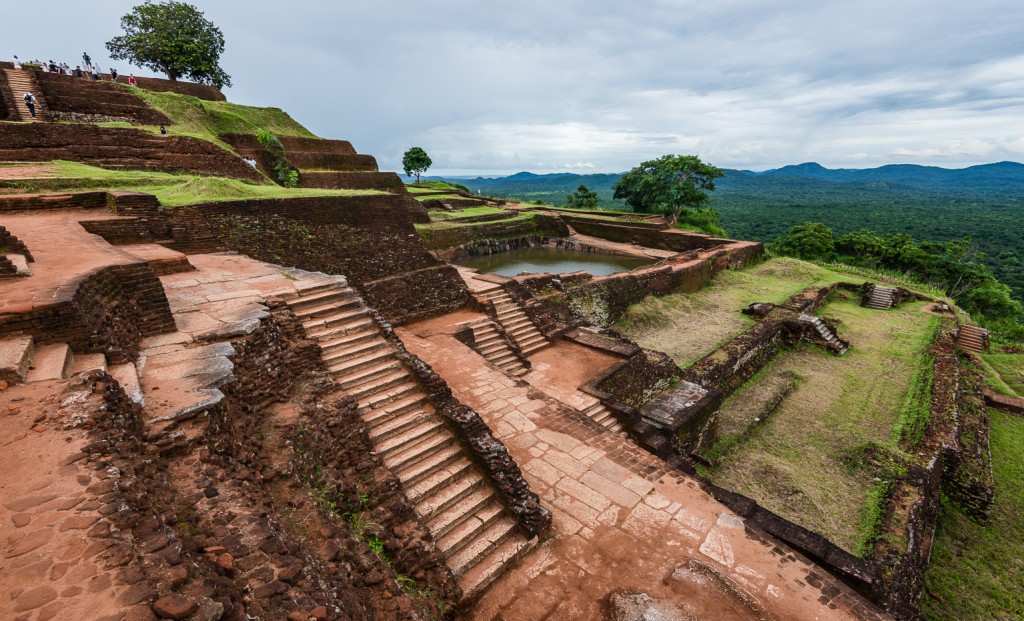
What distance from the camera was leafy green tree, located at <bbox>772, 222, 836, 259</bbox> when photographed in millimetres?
29750

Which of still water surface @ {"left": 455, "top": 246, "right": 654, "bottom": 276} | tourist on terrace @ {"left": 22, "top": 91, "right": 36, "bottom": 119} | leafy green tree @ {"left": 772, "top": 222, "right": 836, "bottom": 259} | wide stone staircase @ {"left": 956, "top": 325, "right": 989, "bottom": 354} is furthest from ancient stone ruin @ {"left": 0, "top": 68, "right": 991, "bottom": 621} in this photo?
leafy green tree @ {"left": 772, "top": 222, "right": 836, "bottom": 259}

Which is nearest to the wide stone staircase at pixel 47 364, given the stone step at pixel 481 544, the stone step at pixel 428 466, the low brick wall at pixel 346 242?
the stone step at pixel 428 466

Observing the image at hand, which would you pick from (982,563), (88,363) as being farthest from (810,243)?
(88,363)

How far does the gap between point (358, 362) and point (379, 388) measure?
1.78 ft

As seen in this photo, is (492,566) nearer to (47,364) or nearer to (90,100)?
(47,364)

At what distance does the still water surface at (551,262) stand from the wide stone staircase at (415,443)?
43.9ft

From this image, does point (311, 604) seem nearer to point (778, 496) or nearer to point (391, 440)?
point (391, 440)

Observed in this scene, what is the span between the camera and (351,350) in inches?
253

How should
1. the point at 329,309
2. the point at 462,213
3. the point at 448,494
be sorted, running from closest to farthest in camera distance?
1. the point at 448,494
2. the point at 329,309
3. the point at 462,213

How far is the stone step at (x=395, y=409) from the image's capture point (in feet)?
18.6

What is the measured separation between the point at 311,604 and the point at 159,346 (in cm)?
385

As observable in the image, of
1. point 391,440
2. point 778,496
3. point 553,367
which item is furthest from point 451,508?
point 778,496

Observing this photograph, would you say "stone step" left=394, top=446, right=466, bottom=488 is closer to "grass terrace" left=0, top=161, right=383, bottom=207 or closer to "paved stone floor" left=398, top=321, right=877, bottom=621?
"paved stone floor" left=398, top=321, right=877, bottom=621

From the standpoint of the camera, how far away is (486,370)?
8180 mm
